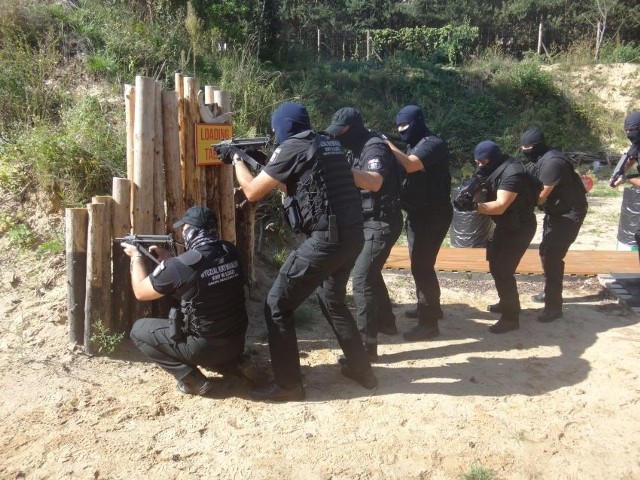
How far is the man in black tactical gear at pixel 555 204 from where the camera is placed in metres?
5.35

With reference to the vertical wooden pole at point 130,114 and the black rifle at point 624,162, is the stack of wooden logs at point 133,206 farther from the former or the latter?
the black rifle at point 624,162

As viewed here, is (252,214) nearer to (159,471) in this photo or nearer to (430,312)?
(430,312)

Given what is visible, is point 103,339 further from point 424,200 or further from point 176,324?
point 424,200

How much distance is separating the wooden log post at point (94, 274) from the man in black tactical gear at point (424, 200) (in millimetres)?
2451

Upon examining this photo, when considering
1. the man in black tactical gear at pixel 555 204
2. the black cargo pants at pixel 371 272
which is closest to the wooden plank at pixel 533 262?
the man in black tactical gear at pixel 555 204

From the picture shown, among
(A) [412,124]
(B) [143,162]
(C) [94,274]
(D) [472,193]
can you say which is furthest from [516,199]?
(C) [94,274]

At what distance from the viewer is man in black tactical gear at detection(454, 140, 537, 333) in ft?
15.9

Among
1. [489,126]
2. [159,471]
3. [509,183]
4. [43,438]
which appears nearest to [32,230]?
[43,438]

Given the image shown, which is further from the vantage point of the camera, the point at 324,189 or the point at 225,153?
the point at 225,153

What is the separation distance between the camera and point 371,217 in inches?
183

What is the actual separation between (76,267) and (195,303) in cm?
128

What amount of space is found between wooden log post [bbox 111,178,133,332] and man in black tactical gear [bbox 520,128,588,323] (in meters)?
3.80

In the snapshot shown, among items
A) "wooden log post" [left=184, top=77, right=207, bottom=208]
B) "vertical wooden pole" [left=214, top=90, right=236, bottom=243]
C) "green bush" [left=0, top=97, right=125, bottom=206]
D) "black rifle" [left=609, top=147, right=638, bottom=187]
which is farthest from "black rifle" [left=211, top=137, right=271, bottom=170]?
"black rifle" [left=609, top=147, right=638, bottom=187]

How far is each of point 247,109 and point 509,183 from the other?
4541mm
